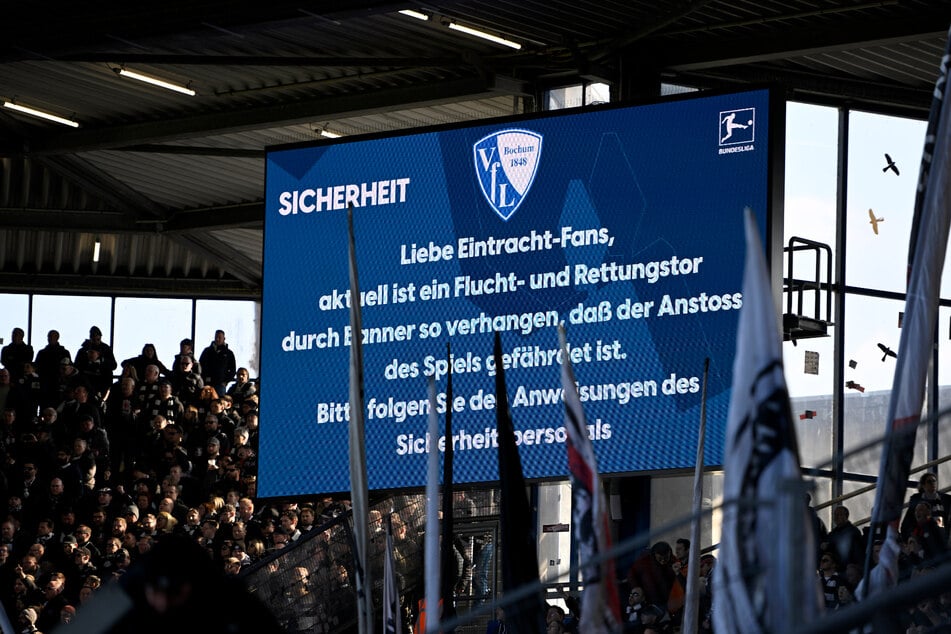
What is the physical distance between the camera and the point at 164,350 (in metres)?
23.4

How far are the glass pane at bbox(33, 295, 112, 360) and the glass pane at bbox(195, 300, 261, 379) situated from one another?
1.29 metres

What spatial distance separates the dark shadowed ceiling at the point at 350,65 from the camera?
1210cm

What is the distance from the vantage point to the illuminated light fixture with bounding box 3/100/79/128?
49.9 feet

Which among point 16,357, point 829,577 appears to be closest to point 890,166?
point 16,357

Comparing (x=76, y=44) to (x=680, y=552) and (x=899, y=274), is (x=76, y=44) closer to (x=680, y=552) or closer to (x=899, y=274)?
(x=680, y=552)

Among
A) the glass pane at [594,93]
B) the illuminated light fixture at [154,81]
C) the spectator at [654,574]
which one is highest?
the illuminated light fixture at [154,81]

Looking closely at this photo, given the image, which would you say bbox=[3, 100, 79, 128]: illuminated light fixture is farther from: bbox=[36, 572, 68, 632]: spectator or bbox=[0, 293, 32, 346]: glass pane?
bbox=[0, 293, 32, 346]: glass pane

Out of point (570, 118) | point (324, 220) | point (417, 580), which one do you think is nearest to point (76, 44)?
point (324, 220)

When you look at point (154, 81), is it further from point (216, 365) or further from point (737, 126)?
point (737, 126)

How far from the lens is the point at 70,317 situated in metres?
22.9

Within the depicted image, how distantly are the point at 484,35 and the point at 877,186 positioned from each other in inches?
192

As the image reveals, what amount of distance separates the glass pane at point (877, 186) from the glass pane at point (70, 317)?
11.5 meters

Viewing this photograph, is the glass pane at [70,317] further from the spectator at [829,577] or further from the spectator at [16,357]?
the spectator at [829,577]

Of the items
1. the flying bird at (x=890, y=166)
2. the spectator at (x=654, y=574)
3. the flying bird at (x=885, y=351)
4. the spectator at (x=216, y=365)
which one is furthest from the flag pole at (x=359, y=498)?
the spectator at (x=216, y=365)
